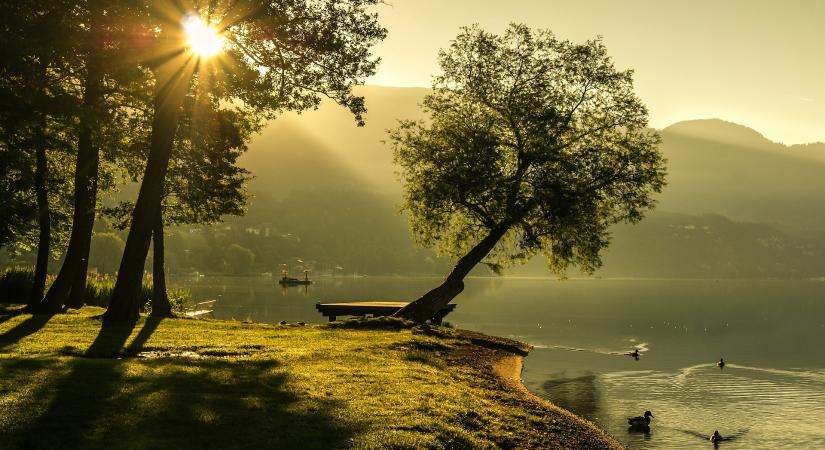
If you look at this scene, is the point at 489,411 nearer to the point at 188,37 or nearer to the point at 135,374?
the point at 135,374

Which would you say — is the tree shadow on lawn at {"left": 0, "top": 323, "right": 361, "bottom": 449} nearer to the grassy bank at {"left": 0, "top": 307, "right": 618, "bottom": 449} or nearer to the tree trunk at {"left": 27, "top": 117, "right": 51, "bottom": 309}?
the grassy bank at {"left": 0, "top": 307, "right": 618, "bottom": 449}

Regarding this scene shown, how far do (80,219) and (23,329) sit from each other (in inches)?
401

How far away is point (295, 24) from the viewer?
30.3 m

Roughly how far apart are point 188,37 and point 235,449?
2203 centimetres

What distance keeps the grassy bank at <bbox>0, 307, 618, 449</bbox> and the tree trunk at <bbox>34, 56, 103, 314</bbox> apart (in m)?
6.11

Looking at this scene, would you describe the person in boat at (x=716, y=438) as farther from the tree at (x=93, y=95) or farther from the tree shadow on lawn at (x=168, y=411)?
the tree at (x=93, y=95)

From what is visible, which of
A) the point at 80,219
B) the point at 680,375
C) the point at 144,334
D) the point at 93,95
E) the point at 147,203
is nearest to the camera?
the point at 144,334

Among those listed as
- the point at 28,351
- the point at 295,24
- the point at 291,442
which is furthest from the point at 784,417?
the point at 28,351

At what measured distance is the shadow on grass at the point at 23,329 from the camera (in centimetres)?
2194

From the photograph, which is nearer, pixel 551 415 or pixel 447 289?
pixel 551 415

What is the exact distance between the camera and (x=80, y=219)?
34.4m

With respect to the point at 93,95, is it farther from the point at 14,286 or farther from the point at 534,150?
the point at 534,150

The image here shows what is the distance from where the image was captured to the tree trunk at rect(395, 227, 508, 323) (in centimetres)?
4116

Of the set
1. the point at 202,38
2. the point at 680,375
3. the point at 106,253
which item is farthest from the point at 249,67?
the point at 106,253
